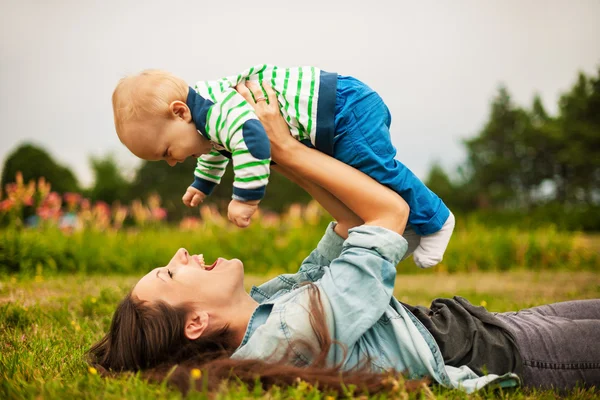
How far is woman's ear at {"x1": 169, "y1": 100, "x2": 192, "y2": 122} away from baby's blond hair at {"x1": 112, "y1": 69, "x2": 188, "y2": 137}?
3cm

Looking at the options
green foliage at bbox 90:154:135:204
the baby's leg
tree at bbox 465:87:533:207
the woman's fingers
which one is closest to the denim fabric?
the baby's leg

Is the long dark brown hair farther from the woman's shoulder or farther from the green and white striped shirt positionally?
the green and white striped shirt

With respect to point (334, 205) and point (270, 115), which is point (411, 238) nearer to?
point (334, 205)

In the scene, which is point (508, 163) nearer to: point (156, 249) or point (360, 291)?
point (156, 249)

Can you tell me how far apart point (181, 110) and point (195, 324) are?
3.28 feet

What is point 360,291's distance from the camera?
89.4 inches

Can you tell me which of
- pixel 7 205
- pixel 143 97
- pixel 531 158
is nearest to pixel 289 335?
pixel 143 97

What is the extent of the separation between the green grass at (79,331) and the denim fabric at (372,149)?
Result: 2.74ft

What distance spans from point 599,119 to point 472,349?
3020 cm

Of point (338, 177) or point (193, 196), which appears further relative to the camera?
point (193, 196)

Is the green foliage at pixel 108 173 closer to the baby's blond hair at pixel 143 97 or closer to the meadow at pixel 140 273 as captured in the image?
the meadow at pixel 140 273

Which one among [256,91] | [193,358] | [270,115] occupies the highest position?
[256,91]

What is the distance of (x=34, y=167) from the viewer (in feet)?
77.8

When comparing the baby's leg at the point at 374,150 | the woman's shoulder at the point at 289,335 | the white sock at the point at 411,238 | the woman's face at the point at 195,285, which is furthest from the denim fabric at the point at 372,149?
the woman's face at the point at 195,285
